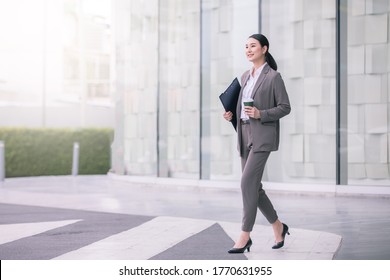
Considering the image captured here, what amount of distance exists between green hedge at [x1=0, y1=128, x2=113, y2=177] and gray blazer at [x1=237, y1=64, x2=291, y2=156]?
1578 centimetres

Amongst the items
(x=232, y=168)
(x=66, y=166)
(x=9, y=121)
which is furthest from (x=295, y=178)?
(x=9, y=121)

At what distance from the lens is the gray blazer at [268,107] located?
658 centimetres

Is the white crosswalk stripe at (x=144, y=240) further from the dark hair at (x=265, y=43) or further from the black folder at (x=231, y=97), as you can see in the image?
the dark hair at (x=265, y=43)

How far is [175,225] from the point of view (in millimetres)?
9250

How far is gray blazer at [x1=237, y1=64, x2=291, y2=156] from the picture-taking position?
6.58 meters

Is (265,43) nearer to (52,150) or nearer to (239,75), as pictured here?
(239,75)

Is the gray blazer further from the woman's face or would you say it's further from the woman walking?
the woman's face

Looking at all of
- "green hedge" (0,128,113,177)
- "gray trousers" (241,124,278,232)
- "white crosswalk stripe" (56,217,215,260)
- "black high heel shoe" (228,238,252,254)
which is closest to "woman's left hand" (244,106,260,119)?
"gray trousers" (241,124,278,232)

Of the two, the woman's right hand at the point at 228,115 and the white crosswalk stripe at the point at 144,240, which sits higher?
the woman's right hand at the point at 228,115

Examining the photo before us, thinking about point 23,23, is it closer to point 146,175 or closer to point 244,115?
point 146,175

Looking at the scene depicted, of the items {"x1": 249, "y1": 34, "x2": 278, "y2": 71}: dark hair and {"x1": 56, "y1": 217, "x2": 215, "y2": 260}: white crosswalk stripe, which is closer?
{"x1": 249, "y1": 34, "x2": 278, "y2": 71}: dark hair

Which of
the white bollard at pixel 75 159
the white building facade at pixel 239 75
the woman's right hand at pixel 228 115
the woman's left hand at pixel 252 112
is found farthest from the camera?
the white bollard at pixel 75 159

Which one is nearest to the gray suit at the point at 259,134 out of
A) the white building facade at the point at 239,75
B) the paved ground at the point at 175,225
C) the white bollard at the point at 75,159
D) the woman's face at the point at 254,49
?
the woman's face at the point at 254,49

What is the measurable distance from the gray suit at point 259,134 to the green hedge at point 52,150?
1574cm
